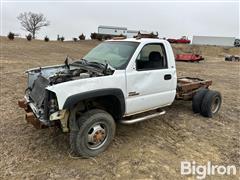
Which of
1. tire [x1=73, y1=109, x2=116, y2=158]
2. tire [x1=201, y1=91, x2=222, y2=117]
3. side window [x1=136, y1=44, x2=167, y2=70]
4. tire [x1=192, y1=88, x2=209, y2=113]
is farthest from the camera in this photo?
tire [x1=192, y1=88, x2=209, y2=113]

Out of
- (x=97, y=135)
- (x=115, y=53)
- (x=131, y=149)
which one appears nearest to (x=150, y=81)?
(x=115, y=53)

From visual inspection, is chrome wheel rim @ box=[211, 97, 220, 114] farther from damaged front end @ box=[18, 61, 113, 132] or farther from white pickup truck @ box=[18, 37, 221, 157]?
damaged front end @ box=[18, 61, 113, 132]

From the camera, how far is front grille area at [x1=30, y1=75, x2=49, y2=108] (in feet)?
13.3

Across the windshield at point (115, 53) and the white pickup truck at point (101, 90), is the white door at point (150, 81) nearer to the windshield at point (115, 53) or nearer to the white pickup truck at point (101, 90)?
the white pickup truck at point (101, 90)

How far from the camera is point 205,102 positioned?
20.5 ft

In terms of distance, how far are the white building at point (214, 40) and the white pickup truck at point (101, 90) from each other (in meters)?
63.7

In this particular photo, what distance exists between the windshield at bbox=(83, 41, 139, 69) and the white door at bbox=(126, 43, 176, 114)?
0.20 metres

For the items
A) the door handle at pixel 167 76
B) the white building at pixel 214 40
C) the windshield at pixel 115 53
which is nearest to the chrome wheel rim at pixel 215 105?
the door handle at pixel 167 76

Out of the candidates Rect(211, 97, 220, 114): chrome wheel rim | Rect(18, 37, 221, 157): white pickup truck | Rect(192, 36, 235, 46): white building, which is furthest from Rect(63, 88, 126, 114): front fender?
Rect(192, 36, 235, 46): white building

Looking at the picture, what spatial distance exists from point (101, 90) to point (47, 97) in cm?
84

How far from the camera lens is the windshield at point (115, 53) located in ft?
14.9

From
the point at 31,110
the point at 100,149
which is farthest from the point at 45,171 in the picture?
the point at 31,110

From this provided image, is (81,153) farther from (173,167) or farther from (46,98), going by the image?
(173,167)

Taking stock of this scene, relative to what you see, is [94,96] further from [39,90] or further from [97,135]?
[39,90]
